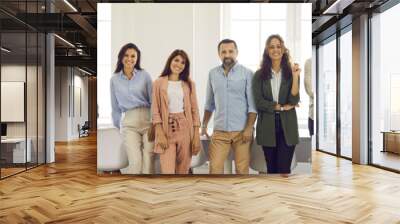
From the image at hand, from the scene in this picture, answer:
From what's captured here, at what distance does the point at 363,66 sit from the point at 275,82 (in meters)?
2.72

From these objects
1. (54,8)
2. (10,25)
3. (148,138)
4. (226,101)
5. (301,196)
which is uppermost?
(54,8)

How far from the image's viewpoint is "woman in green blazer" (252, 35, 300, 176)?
6.41 metres

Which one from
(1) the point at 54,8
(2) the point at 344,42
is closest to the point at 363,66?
(2) the point at 344,42

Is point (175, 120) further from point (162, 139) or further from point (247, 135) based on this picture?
point (247, 135)

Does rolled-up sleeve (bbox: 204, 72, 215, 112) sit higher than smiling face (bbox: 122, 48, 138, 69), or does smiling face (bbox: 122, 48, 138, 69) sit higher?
smiling face (bbox: 122, 48, 138, 69)

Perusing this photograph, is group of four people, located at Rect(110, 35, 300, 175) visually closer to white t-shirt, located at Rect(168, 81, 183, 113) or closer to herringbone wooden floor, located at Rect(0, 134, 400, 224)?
white t-shirt, located at Rect(168, 81, 183, 113)

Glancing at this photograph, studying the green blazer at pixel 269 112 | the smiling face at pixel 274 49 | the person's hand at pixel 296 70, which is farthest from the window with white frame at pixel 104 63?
the person's hand at pixel 296 70

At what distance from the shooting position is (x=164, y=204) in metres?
4.60

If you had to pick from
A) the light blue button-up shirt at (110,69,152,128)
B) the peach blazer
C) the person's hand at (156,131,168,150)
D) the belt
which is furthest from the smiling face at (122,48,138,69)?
the person's hand at (156,131,168,150)

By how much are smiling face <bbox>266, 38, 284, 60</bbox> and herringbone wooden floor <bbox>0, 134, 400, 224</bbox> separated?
1987 millimetres

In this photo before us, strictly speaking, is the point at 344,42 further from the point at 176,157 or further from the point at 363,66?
the point at 176,157

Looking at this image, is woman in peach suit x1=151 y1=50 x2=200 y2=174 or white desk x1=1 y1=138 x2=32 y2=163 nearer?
woman in peach suit x1=151 y1=50 x2=200 y2=174

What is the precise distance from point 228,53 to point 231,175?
6.60ft

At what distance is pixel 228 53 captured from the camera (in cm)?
648
